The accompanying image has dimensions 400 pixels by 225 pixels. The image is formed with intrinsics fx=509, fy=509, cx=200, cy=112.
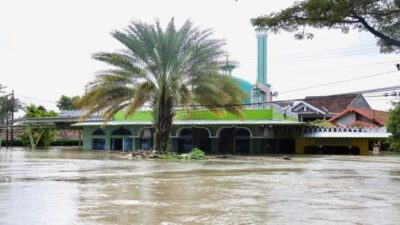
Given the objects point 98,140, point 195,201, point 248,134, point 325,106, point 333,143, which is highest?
point 325,106

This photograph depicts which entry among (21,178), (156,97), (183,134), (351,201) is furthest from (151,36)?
(351,201)

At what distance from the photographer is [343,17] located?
35.8 ft

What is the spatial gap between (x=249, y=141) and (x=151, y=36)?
48.3 feet

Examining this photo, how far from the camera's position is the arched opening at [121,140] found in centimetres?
4475

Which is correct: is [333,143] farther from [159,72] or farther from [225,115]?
[159,72]

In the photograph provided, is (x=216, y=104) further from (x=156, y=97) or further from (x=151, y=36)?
(x=151, y=36)

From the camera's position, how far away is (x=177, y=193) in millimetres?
10805

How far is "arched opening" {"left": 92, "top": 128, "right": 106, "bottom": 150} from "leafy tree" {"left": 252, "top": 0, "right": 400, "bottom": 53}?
36450 millimetres

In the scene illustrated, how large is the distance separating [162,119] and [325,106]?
102 feet

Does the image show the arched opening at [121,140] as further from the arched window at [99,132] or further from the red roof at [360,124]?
the red roof at [360,124]

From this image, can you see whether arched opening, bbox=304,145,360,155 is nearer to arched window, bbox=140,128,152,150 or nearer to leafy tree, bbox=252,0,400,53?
arched window, bbox=140,128,152,150

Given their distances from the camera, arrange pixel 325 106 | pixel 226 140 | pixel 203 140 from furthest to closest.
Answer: pixel 325 106, pixel 203 140, pixel 226 140

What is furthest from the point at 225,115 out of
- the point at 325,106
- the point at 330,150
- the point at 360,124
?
the point at 325,106

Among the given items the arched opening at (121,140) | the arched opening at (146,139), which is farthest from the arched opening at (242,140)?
the arched opening at (121,140)
